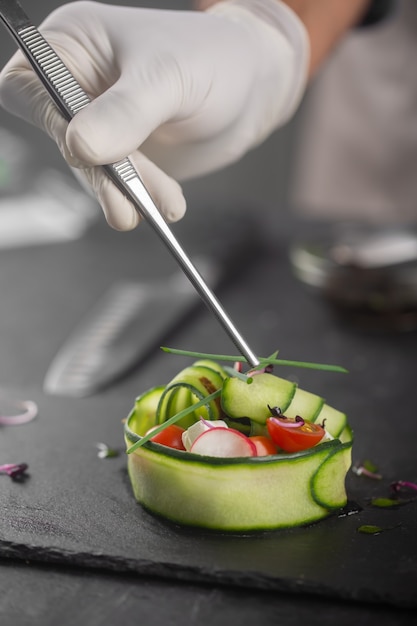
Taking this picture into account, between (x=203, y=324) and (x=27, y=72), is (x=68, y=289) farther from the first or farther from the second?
(x=27, y=72)

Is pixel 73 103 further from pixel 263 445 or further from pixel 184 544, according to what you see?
pixel 184 544

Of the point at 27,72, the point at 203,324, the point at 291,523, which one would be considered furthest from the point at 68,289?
the point at 291,523

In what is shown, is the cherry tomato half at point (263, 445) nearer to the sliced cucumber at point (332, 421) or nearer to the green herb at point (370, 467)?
the sliced cucumber at point (332, 421)

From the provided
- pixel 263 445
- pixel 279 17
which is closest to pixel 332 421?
pixel 263 445

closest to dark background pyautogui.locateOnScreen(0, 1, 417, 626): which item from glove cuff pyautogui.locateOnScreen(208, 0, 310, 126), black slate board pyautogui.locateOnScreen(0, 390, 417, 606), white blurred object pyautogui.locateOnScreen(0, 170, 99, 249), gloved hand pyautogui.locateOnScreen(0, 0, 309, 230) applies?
black slate board pyautogui.locateOnScreen(0, 390, 417, 606)

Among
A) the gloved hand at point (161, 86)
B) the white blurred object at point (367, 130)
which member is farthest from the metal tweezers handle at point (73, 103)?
the white blurred object at point (367, 130)

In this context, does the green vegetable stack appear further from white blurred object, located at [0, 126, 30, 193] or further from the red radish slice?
white blurred object, located at [0, 126, 30, 193]
